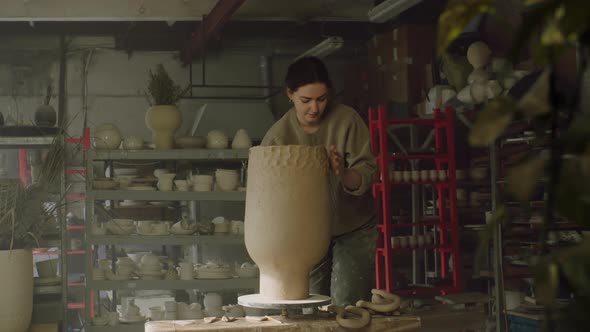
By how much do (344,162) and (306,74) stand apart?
1.28 ft

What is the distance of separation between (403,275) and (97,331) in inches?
101

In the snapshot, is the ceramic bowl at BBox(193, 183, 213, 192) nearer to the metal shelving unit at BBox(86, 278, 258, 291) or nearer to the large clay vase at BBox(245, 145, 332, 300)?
the metal shelving unit at BBox(86, 278, 258, 291)

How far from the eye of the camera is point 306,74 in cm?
298

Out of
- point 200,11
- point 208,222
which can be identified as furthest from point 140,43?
point 208,222

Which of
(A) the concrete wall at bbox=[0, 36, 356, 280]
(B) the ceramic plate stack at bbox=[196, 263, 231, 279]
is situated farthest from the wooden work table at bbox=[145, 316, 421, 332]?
(A) the concrete wall at bbox=[0, 36, 356, 280]

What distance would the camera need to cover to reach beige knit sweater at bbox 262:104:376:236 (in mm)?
2883

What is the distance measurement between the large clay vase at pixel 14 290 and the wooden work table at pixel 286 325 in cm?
199

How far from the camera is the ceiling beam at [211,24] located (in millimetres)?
6087

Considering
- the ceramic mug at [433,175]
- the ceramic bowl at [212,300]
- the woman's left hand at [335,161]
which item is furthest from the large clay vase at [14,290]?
the ceramic mug at [433,175]

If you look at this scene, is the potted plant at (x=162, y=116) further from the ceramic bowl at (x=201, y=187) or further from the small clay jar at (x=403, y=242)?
the small clay jar at (x=403, y=242)

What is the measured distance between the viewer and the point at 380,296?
2.45 m

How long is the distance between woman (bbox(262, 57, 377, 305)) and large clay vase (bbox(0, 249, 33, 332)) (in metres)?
1.79

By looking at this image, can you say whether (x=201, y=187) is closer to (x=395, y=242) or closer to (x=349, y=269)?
(x=395, y=242)

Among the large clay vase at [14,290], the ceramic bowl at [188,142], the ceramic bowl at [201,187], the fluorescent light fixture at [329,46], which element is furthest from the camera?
the fluorescent light fixture at [329,46]
